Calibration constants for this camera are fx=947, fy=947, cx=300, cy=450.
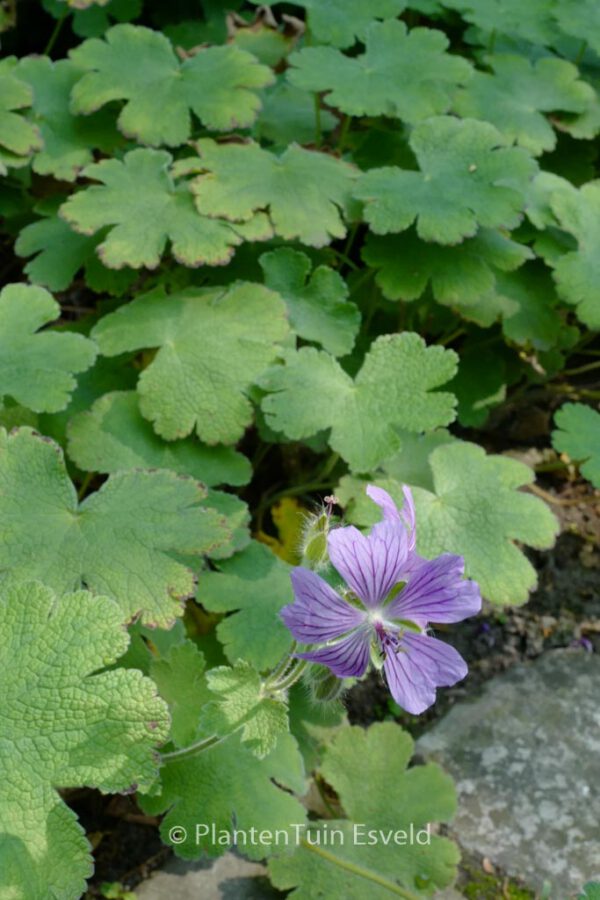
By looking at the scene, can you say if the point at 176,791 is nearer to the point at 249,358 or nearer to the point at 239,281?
the point at 249,358

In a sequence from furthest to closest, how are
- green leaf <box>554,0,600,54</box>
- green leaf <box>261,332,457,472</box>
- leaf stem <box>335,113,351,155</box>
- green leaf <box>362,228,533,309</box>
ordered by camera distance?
green leaf <box>554,0,600,54</box>
leaf stem <box>335,113,351,155</box>
green leaf <box>362,228,533,309</box>
green leaf <box>261,332,457,472</box>

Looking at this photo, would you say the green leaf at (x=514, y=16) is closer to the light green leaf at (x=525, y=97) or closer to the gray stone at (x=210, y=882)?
the light green leaf at (x=525, y=97)

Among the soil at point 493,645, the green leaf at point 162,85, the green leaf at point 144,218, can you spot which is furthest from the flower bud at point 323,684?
the green leaf at point 162,85

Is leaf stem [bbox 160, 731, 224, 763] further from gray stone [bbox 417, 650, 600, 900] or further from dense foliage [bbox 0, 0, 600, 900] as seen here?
gray stone [bbox 417, 650, 600, 900]

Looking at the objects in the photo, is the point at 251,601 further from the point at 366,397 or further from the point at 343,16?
the point at 343,16

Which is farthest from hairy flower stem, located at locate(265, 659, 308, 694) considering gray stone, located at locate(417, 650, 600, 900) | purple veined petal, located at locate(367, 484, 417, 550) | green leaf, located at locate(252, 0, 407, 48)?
Answer: green leaf, located at locate(252, 0, 407, 48)

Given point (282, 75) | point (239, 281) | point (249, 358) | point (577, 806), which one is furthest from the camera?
point (282, 75)

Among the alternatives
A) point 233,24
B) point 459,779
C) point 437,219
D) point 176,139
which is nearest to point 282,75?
point 233,24
